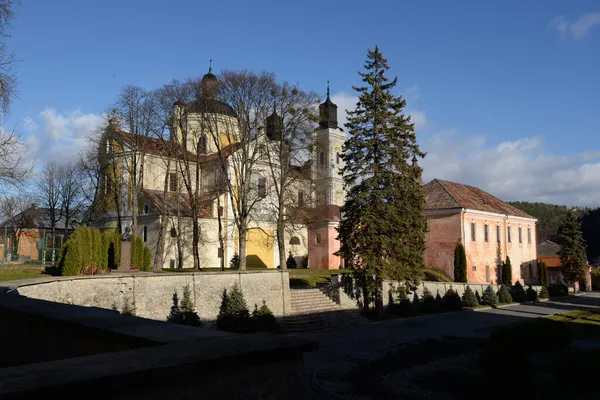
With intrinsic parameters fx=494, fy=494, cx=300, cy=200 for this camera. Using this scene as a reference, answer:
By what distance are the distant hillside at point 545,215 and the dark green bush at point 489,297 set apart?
228 feet

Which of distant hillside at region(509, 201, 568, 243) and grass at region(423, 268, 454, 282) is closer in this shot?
grass at region(423, 268, 454, 282)

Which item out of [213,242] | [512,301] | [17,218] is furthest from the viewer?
[17,218]

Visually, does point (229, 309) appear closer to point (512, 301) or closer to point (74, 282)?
point (74, 282)

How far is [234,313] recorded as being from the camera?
18547mm

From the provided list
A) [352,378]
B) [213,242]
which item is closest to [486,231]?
[213,242]

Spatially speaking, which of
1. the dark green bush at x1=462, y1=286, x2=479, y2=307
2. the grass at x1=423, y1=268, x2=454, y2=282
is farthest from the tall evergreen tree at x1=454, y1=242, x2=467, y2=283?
the dark green bush at x1=462, y1=286, x2=479, y2=307

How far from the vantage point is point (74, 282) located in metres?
14.9

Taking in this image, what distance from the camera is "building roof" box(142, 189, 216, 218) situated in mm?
37031

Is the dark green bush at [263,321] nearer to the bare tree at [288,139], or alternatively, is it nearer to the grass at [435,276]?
the bare tree at [288,139]

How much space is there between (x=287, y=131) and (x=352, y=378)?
2121 centimetres

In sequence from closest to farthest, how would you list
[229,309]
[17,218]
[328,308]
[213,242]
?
[229,309] < [328,308] < [213,242] < [17,218]

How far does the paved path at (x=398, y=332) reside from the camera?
14.4m

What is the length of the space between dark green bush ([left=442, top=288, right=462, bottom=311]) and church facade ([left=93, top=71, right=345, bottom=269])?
35.4 feet

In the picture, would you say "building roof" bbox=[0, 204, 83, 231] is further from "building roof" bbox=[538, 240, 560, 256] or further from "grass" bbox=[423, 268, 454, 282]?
"building roof" bbox=[538, 240, 560, 256]
